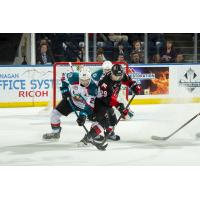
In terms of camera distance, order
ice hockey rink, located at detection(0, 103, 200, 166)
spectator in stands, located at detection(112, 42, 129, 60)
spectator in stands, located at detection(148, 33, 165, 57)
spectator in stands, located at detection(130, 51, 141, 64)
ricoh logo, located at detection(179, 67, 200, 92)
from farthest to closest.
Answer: ricoh logo, located at detection(179, 67, 200, 92) < spectator in stands, located at detection(130, 51, 141, 64) < spectator in stands, located at detection(148, 33, 165, 57) < spectator in stands, located at detection(112, 42, 129, 60) < ice hockey rink, located at detection(0, 103, 200, 166)

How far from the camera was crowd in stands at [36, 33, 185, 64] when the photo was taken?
5664 mm

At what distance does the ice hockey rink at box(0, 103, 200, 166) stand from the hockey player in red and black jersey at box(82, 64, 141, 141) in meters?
0.10

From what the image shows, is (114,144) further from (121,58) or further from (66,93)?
(121,58)

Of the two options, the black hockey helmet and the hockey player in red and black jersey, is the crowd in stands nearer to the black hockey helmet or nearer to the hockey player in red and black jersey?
the black hockey helmet

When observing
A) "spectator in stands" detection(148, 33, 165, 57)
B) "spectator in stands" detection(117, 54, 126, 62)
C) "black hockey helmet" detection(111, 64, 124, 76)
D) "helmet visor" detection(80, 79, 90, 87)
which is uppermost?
"spectator in stands" detection(148, 33, 165, 57)

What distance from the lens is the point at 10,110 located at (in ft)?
22.7

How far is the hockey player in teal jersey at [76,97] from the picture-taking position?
16.1 feet

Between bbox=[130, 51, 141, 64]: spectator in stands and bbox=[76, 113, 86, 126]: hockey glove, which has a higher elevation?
bbox=[130, 51, 141, 64]: spectator in stands

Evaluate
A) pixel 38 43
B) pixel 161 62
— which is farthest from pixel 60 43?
pixel 161 62

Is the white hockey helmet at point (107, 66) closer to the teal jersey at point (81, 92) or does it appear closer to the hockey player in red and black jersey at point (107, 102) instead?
the hockey player in red and black jersey at point (107, 102)

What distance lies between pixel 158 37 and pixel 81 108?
1503mm

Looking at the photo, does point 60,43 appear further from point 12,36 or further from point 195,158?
point 195,158

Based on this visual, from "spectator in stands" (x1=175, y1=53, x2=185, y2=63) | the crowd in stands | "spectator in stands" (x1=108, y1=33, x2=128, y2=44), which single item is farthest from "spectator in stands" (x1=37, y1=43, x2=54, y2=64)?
"spectator in stands" (x1=175, y1=53, x2=185, y2=63)

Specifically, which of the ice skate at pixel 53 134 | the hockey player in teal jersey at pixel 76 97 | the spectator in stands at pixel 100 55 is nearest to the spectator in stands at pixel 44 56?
the spectator in stands at pixel 100 55
